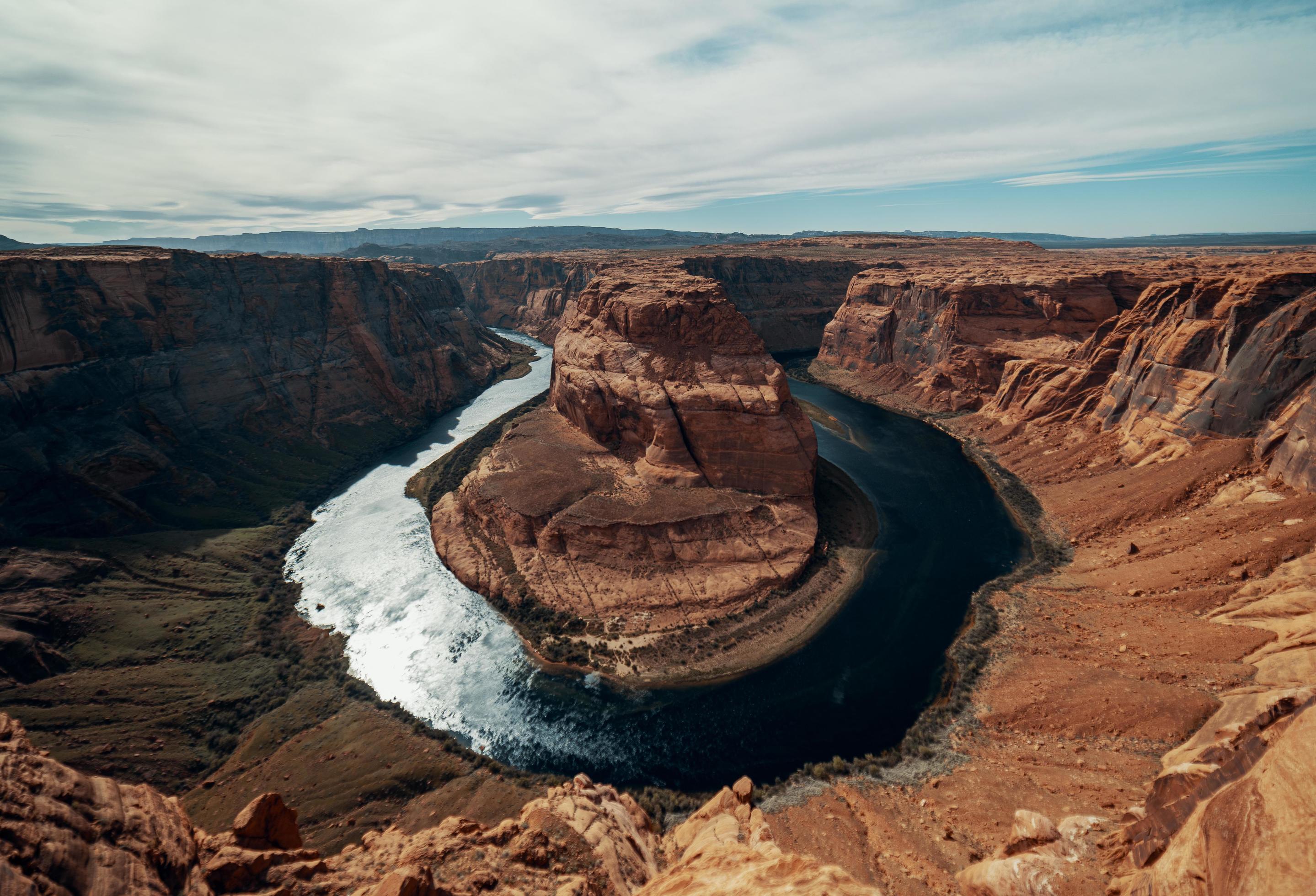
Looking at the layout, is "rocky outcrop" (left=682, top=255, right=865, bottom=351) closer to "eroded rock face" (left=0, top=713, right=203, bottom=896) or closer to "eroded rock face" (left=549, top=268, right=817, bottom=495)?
"eroded rock face" (left=549, top=268, right=817, bottom=495)

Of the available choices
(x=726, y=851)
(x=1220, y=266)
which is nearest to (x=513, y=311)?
(x=1220, y=266)

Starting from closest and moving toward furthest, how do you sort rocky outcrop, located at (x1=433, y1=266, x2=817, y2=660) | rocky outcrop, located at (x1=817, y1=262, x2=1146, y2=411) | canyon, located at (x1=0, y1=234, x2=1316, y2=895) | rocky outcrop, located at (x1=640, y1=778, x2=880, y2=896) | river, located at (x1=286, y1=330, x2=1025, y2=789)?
rocky outcrop, located at (x1=640, y1=778, x2=880, y2=896) < canyon, located at (x1=0, y1=234, x2=1316, y2=895) < river, located at (x1=286, y1=330, x2=1025, y2=789) < rocky outcrop, located at (x1=433, y1=266, x2=817, y2=660) < rocky outcrop, located at (x1=817, y1=262, x2=1146, y2=411)

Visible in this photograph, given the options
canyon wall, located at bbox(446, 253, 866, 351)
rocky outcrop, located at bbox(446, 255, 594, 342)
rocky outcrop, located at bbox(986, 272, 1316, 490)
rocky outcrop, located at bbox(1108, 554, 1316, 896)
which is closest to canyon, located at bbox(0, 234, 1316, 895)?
rocky outcrop, located at bbox(1108, 554, 1316, 896)

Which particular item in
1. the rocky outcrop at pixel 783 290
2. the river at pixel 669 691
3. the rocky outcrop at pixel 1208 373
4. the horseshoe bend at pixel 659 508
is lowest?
the river at pixel 669 691

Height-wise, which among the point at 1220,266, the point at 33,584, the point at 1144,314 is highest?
the point at 1220,266

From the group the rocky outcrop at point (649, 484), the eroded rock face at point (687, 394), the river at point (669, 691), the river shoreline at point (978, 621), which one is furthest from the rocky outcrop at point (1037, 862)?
the eroded rock face at point (687, 394)

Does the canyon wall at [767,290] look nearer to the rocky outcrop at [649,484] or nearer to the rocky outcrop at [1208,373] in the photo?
the rocky outcrop at [649,484]

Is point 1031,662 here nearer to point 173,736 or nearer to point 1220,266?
point 173,736
